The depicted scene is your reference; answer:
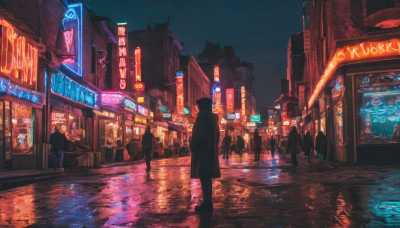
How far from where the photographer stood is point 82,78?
23891 mm

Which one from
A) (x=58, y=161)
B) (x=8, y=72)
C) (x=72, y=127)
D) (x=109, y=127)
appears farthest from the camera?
(x=109, y=127)

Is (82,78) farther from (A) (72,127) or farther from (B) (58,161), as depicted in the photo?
(B) (58,161)

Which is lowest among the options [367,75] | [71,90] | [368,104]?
[368,104]

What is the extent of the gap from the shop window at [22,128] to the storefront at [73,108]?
6.19ft

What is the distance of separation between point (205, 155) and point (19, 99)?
11.5 m

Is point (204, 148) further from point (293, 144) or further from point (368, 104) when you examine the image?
point (368, 104)

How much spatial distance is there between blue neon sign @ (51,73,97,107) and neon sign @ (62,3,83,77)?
32.6 inches

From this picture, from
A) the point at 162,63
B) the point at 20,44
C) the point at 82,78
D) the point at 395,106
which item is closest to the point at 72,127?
the point at 82,78

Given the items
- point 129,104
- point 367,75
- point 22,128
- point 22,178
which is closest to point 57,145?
point 22,128

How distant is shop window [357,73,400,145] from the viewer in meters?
16.8

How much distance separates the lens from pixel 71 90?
21234 mm

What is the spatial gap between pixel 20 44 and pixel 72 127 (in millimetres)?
7184

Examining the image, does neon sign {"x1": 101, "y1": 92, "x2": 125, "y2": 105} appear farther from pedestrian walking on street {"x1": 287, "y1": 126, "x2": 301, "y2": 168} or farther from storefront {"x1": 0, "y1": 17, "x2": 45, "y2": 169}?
pedestrian walking on street {"x1": 287, "y1": 126, "x2": 301, "y2": 168}

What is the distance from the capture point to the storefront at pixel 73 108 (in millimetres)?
19766
